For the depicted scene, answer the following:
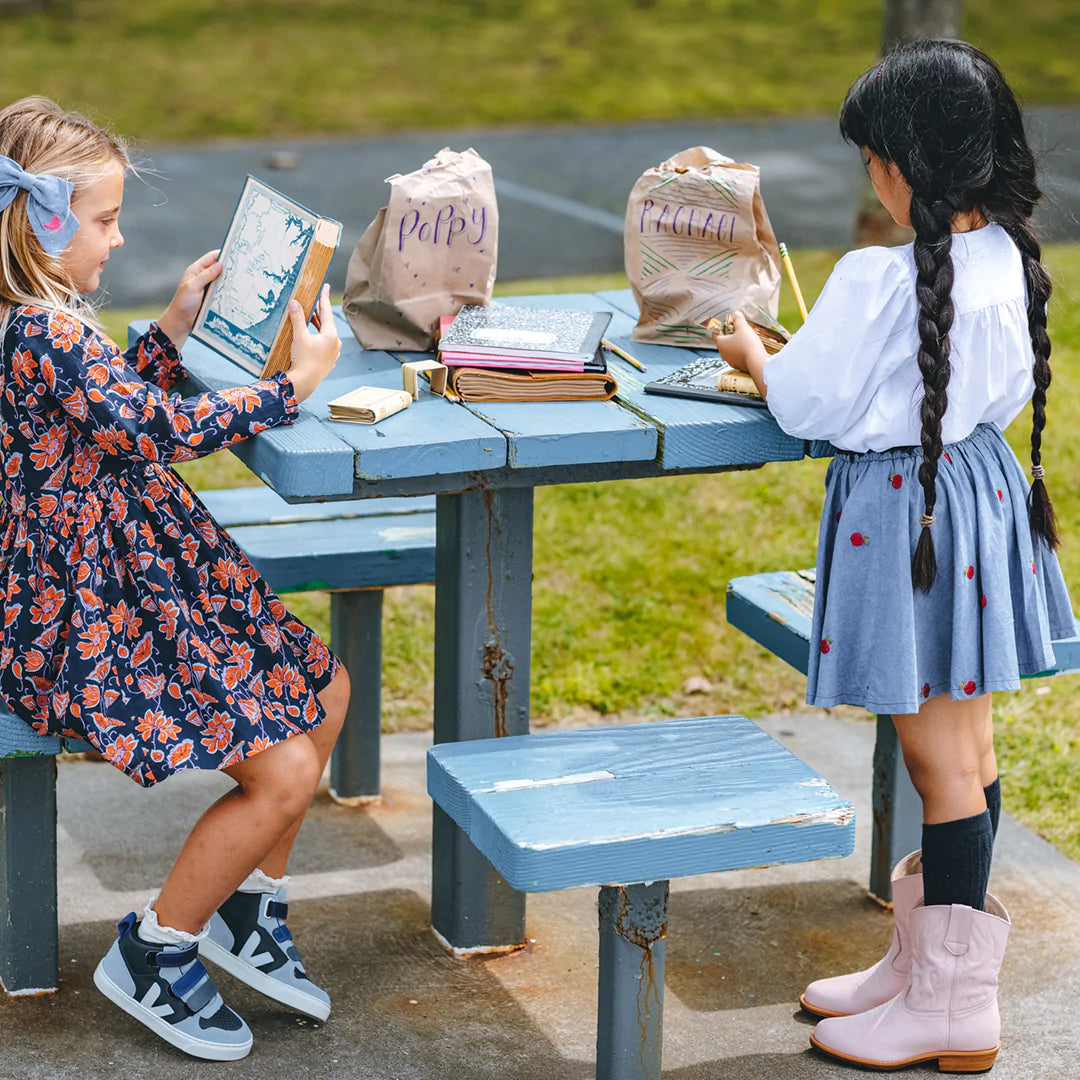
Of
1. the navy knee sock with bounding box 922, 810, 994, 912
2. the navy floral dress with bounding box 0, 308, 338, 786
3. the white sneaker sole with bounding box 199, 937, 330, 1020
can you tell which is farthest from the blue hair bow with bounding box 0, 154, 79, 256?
the navy knee sock with bounding box 922, 810, 994, 912

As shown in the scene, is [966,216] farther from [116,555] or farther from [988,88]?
[116,555]

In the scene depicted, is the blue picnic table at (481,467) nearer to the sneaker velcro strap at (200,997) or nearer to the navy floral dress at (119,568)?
the navy floral dress at (119,568)

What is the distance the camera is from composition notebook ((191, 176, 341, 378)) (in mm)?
2811

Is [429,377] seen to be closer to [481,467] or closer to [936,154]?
[481,467]

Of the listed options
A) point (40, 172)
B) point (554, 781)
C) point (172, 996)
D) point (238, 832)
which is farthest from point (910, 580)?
point (40, 172)

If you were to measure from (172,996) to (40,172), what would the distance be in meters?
1.34

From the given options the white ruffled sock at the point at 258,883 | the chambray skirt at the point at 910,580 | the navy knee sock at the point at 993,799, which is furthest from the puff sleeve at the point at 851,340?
the white ruffled sock at the point at 258,883

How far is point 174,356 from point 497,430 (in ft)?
2.40

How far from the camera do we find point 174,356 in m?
3.14

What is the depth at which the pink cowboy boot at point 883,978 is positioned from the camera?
298 cm

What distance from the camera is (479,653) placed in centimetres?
312

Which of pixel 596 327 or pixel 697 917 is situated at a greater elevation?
pixel 596 327

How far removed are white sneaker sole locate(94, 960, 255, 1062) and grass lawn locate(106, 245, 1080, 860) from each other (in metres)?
1.45

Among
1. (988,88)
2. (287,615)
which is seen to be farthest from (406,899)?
(988,88)
